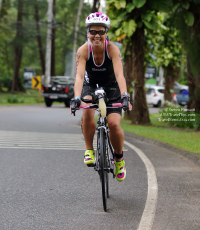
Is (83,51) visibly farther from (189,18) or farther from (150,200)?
(189,18)

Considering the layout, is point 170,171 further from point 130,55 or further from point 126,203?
point 130,55

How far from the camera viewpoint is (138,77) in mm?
18922

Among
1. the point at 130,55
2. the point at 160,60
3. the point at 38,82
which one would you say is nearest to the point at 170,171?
the point at 130,55

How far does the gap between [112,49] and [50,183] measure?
2.28 m

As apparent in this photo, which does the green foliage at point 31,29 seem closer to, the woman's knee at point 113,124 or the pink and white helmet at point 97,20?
the pink and white helmet at point 97,20

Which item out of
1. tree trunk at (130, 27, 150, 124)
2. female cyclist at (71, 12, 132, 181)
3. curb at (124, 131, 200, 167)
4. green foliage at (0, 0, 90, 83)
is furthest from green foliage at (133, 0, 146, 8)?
green foliage at (0, 0, 90, 83)

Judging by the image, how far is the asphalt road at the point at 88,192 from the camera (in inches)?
202

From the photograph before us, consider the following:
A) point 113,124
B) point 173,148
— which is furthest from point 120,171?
point 173,148

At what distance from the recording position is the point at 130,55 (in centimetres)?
2069

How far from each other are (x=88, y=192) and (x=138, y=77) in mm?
12653

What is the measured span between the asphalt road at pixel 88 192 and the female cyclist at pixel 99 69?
57 centimetres

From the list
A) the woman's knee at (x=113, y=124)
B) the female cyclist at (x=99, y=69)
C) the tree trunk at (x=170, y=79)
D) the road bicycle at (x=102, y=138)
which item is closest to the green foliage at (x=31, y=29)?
the tree trunk at (x=170, y=79)

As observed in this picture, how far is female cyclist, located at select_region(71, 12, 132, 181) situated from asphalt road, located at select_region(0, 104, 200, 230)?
566mm

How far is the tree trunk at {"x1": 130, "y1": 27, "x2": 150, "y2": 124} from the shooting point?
61.4 feet
